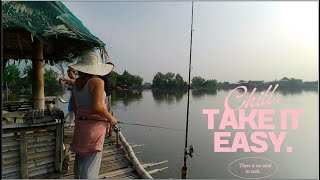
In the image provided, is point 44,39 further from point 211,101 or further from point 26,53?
point 211,101

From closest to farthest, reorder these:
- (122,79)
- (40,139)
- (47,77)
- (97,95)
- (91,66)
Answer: (97,95)
(91,66)
(40,139)
(47,77)
(122,79)

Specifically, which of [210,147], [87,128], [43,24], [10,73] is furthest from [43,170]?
[210,147]

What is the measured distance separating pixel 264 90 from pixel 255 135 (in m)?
0.59

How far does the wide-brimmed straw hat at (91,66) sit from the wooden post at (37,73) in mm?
1401

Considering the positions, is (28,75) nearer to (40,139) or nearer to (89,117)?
(40,139)

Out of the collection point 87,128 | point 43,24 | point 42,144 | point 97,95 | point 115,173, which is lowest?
point 115,173

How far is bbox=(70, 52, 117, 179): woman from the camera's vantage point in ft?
6.23

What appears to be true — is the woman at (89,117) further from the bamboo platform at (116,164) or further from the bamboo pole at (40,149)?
the bamboo platform at (116,164)

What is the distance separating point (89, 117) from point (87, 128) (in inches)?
3.4

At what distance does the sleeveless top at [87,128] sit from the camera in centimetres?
198

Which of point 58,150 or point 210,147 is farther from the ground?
point 58,150

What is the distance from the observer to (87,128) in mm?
2018

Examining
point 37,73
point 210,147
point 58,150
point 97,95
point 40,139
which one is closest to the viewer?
point 97,95

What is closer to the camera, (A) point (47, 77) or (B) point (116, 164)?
(B) point (116, 164)
